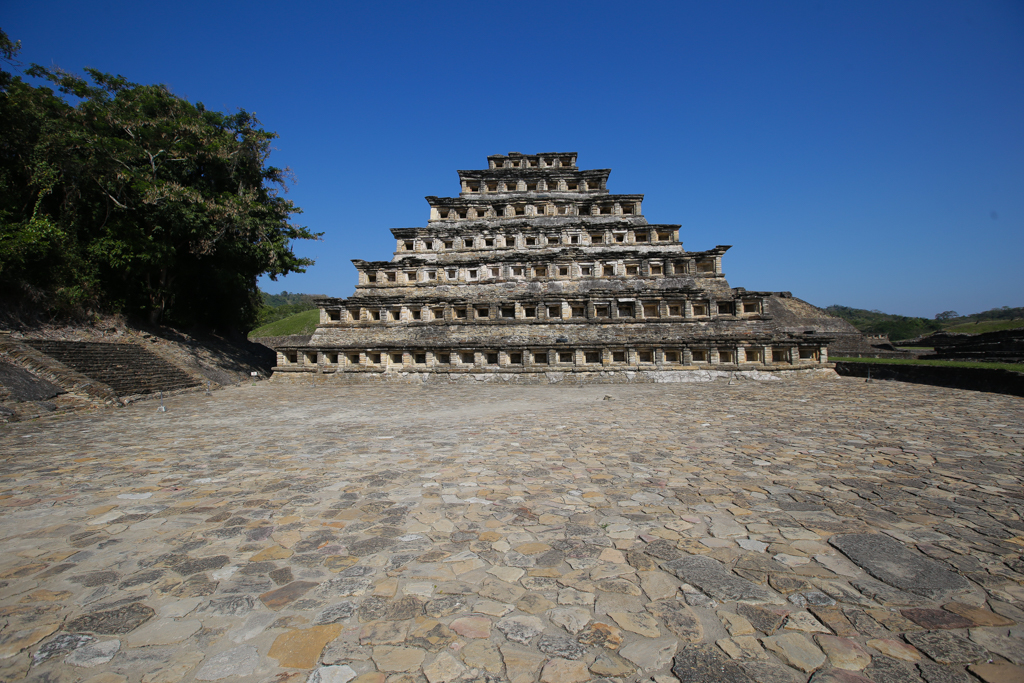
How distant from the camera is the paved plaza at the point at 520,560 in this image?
7.79 ft

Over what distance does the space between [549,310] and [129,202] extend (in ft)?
60.1

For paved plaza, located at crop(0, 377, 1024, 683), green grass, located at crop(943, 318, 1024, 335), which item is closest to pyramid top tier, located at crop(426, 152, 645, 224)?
paved plaza, located at crop(0, 377, 1024, 683)

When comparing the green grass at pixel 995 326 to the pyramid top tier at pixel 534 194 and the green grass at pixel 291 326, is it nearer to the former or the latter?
the pyramid top tier at pixel 534 194

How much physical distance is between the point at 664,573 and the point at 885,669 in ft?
4.10

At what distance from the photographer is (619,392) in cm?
1416

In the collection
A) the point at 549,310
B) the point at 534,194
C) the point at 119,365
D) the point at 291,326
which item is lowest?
the point at 119,365

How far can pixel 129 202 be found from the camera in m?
18.0

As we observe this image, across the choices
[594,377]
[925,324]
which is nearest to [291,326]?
[594,377]

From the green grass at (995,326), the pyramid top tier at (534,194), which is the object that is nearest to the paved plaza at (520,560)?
the pyramid top tier at (534,194)

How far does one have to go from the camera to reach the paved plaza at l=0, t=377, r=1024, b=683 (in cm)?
238

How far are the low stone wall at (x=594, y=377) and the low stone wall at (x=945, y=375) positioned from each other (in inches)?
69.1

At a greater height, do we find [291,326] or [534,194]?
[534,194]

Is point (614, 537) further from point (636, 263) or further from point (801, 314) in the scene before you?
point (801, 314)

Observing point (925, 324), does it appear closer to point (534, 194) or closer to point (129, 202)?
point (534, 194)
